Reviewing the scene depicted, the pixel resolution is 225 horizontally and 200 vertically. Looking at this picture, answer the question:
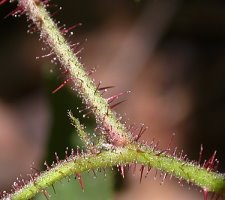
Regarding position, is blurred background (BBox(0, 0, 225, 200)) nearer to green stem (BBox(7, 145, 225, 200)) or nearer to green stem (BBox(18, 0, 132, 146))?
green stem (BBox(7, 145, 225, 200))

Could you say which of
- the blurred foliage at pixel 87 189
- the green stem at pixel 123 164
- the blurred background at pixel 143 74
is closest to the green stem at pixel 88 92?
the green stem at pixel 123 164

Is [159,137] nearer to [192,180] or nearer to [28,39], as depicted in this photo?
[28,39]

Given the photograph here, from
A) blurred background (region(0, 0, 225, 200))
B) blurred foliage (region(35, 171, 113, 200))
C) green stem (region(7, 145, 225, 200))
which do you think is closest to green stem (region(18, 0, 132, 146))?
green stem (region(7, 145, 225, 200))

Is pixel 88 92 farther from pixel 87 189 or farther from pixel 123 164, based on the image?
pixel 87 189

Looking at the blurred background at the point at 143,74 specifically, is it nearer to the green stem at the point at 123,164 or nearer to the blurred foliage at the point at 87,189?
the blurred foliage at the point at 87,189

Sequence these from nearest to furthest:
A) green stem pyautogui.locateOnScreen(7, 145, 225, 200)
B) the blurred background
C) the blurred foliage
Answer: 1. green stem pyautogui.locateOnScreen(7, 145, 225, 200)
2. the blurred foliage
3. the blurred background

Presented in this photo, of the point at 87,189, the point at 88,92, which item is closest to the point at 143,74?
the point at 87,189

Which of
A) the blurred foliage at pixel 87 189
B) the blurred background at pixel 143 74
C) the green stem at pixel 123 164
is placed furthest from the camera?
the blurred background at pixel 143 74
